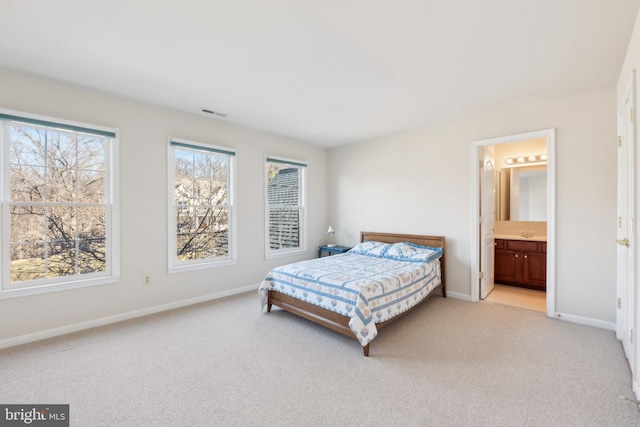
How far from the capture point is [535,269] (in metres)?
4.27

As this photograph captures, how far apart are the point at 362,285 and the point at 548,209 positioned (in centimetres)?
238

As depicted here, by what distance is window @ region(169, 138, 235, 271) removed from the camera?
3660 millimetres

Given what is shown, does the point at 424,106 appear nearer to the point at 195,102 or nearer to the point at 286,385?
the point at 195,102

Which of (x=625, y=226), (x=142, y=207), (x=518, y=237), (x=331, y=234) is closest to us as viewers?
(x=625, y=226)

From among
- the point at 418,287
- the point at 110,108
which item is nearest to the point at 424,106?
the point at 418,287

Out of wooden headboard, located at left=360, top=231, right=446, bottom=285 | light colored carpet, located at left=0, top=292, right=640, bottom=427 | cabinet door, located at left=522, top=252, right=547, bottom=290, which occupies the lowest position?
light colored carpet, located at left=0, top=292, right=640, bottom=427

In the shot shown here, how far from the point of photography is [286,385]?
2.03 metres

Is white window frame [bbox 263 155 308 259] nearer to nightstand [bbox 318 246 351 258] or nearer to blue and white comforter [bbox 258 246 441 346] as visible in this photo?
nightstand [bbox 318 246 351 258]

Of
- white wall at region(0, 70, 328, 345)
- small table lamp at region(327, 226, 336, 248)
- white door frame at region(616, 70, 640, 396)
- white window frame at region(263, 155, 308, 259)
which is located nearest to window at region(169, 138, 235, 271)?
white wall at region(0, 70, 328, 345)

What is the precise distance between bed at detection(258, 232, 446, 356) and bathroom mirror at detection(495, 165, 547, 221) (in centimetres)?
183

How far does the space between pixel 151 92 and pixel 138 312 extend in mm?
2512

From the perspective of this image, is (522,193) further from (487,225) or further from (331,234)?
(331,234)

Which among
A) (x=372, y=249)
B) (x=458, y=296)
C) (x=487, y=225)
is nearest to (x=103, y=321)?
(x=372, y=249)

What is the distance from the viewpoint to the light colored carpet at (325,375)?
5.67 ft
